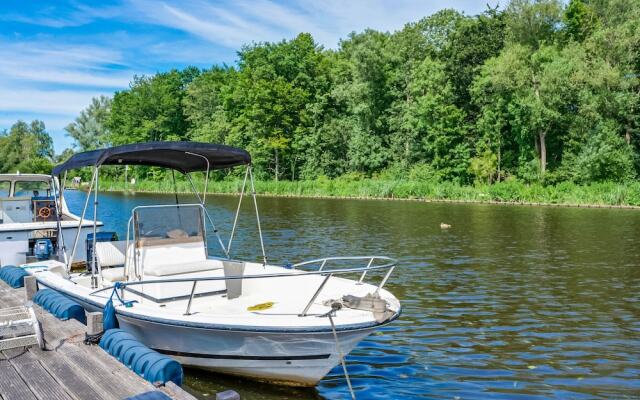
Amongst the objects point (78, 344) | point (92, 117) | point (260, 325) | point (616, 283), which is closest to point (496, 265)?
point (616, 283)

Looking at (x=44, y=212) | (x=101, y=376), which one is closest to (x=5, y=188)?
(x=44, y=212)

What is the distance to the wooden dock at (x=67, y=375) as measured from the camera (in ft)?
19.8

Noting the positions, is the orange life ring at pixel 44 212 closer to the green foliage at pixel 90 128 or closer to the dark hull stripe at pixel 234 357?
the dark hull stripe at pixel 234 357

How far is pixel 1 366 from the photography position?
6914 millimetres

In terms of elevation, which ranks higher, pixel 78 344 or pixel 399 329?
pixel 78 344

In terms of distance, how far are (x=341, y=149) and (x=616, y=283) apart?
54137 millimetres

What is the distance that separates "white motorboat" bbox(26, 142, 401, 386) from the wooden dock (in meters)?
1.09

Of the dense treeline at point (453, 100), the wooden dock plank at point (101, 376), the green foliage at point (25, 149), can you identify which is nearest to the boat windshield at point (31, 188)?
the wooden dock plank at point (101, 376)

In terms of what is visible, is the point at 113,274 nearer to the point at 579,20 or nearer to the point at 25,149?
the point at 579,20

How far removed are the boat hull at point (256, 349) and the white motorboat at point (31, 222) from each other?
6792 millimetres

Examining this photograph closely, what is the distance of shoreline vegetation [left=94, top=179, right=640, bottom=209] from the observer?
42.2m

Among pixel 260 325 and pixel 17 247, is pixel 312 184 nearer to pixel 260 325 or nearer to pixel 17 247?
pixel 17 247

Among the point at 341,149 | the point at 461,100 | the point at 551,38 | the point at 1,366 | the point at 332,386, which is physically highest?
the point at 551,38

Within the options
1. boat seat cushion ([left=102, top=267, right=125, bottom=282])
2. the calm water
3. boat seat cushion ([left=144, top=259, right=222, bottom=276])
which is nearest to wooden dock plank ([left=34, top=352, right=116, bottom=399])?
the calm water
